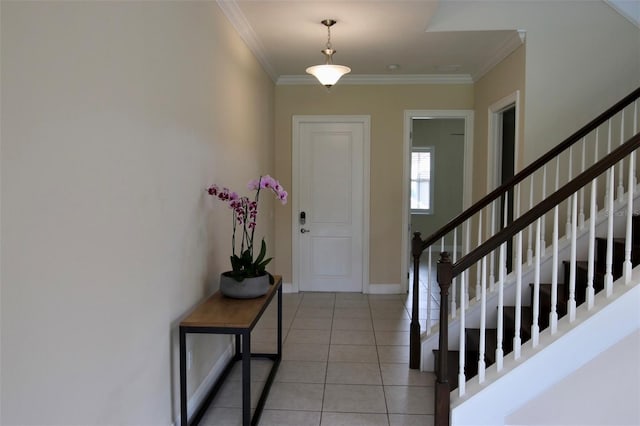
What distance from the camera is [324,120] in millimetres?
5324

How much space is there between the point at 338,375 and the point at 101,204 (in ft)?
7.01

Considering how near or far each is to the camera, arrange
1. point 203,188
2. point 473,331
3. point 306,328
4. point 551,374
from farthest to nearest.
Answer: point 306,328 < point 473,331 < point 203,188 < point 551,374

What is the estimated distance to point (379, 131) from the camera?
209 inches

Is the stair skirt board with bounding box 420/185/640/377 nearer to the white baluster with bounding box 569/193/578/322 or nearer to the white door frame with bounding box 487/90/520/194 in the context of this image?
the white baluster with bounding box 569/193/578/322

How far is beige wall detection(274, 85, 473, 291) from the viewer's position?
5.25 metres

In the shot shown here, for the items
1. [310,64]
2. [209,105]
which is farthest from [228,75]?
[310,64]

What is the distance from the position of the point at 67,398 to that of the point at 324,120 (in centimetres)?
434

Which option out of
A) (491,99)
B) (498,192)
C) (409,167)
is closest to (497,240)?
(498,192)

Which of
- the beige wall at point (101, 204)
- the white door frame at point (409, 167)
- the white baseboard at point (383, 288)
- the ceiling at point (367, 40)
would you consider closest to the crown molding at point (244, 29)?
the ceiling at point (367, 40)

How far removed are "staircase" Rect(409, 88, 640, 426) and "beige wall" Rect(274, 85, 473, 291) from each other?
1.52 meters

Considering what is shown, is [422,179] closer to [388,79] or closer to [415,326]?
[388,79]

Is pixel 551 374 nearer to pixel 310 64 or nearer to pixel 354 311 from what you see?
pixel 354 311

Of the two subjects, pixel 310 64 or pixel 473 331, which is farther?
pixel 310 64

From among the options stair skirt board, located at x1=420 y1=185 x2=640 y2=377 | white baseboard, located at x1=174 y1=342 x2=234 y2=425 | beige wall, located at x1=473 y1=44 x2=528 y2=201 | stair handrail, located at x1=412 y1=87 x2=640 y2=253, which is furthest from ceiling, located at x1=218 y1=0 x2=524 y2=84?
white baseboard, located at x1=174 y1=342 x2=234 y2=425
